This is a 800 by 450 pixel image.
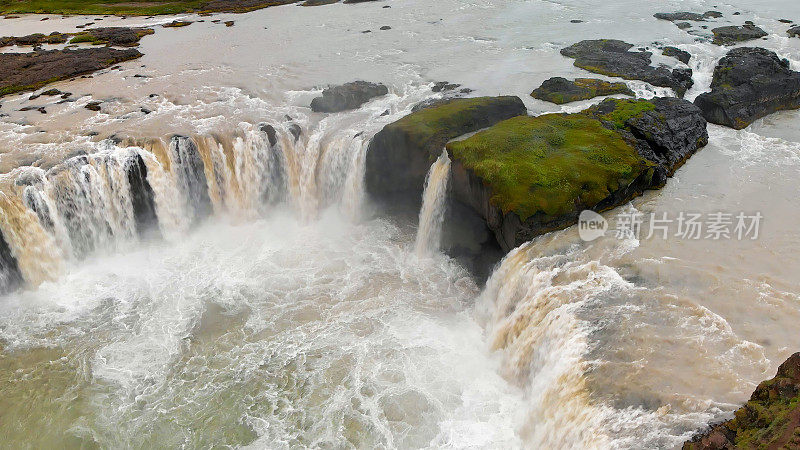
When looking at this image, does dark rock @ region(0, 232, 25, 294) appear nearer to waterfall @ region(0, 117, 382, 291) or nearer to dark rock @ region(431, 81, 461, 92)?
waterfall @ region(0, 117, 382, 291)

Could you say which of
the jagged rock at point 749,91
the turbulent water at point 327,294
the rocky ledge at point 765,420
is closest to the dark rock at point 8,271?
the turbulent water at point 327,294

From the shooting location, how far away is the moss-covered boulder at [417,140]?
999 inches

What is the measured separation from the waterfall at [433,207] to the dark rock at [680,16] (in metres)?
33.3

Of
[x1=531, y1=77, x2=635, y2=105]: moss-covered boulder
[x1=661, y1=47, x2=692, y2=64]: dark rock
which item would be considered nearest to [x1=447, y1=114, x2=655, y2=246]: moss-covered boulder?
[x1=531, y1=77, x2=635, y2=105]: moss-covered boulder

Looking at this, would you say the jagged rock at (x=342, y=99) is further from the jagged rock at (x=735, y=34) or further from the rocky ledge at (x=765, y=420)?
the jagged rock at (x=735, y=34)

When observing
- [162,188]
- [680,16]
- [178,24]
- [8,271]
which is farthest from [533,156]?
[178,24]

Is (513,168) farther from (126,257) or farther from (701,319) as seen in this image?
(126,257)

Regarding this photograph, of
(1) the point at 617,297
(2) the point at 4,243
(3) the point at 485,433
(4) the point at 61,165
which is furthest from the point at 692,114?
(2) the point at 4,243

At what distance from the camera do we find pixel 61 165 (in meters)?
25.2

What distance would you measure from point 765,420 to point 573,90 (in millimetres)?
23993

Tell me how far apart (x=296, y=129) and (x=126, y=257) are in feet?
35.2

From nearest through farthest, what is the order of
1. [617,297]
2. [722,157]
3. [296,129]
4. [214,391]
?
[617,297]
[214,391]
[722,157]
[296,129]

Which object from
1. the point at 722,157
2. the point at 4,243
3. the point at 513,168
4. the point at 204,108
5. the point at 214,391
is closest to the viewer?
the point at 214,391

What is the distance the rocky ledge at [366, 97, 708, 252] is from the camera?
2039 centimetres
